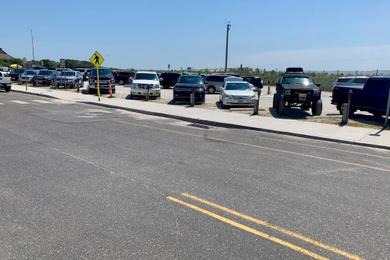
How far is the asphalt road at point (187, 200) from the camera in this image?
3.77m

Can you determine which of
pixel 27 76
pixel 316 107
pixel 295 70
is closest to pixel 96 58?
pixel 295 70

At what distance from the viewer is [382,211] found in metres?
4.93

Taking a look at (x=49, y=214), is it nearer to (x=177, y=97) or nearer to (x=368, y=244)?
(x=368, y=244)

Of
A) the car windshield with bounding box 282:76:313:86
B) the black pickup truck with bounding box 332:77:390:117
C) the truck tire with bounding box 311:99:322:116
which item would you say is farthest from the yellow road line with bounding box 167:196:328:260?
the car windshield with bounding box 282:76:313:86

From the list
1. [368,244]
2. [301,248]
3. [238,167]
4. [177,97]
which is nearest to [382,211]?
[368,244]

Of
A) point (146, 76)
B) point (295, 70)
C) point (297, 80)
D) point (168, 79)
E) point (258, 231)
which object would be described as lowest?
point (258, 231)

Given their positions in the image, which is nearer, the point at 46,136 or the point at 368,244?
the point at 368,244

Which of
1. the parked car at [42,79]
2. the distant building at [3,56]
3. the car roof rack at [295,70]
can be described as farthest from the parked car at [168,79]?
the distant building at [3,56]

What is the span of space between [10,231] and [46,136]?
617 centimetres

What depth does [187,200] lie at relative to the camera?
5.09 metres

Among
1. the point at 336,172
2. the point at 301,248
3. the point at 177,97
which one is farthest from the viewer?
the point at 177,97

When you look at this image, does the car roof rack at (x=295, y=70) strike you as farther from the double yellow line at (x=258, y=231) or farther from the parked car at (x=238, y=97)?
the double yellow line at (x=258, y=231)

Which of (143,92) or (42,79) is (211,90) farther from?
(42,79)

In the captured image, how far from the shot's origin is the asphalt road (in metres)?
3.77
